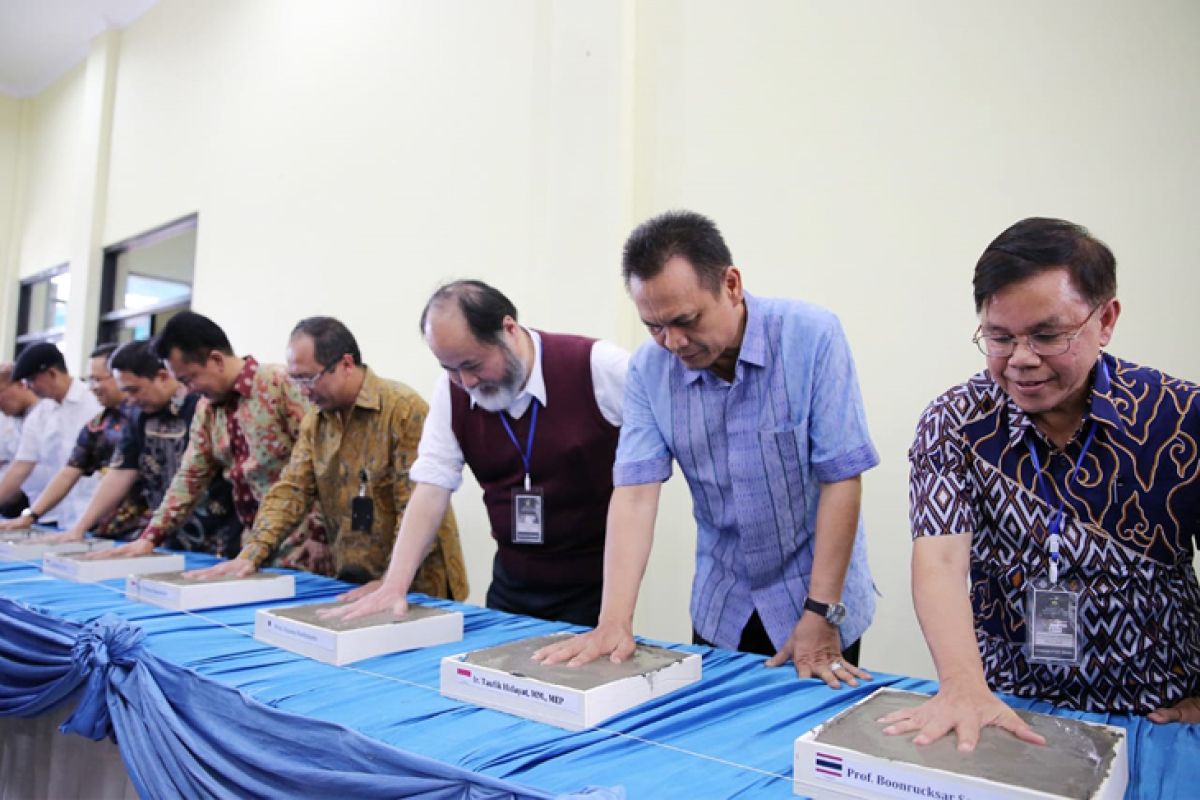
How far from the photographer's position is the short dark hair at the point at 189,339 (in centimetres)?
253

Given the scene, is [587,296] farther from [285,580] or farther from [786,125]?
[285,580]

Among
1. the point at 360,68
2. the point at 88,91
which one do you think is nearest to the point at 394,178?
the point at 360,68

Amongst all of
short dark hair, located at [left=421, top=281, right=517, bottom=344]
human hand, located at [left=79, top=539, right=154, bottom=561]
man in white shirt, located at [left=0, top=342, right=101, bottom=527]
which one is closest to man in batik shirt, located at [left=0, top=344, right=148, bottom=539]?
man in white shirt, located at [left=0, top=342, right=101, bottom=527]

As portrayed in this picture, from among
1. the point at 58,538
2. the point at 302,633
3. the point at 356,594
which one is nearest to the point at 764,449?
the point at 302,633

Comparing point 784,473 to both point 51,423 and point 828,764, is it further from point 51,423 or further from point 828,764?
point 51,423

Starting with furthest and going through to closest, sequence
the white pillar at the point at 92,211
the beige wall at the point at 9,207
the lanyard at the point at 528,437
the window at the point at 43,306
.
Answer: the beige wall at the point at 9,207 < the window at the point at 43,306 < the white pillar at the point at 92,211 < the lanyard at the point at 528,437

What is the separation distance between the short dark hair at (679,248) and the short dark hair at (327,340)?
117 cm

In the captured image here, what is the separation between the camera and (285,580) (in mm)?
1975

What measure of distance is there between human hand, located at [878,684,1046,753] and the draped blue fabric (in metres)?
0.12

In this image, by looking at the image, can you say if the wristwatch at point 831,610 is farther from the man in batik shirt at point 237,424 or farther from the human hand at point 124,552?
the human hand at point 124,552

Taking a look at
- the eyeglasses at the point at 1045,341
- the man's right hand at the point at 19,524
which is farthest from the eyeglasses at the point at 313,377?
the man's right hand at the point at 19,524

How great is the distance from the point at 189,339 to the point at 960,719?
242cm

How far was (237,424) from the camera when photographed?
2627 mm

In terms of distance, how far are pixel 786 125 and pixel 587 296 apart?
0.86m
